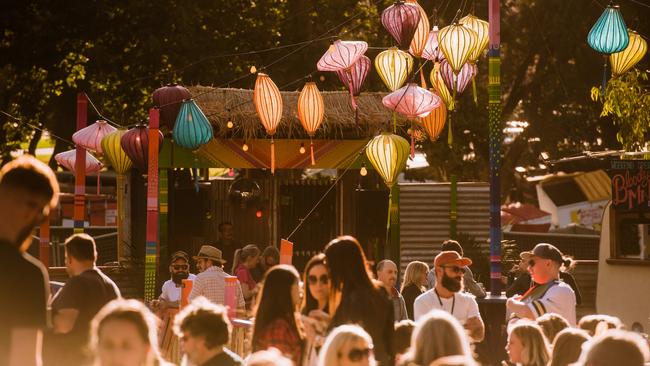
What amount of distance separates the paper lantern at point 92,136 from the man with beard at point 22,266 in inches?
529

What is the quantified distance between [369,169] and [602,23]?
22.0 feet

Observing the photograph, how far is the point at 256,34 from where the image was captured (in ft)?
108

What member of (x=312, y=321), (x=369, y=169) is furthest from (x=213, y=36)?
(x=312, y=321)

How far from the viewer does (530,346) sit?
8336mm

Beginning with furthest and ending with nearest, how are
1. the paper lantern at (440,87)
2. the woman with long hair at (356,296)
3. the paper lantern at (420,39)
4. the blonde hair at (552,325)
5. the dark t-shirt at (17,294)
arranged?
the paper lantern at (440,87) → the paper lantern at (420,39) → the blonde hair at (552,325) → the woman with long hair at (356,296) → the dark t-shirt at (17,294)

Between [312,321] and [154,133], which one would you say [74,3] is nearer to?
[154,133]

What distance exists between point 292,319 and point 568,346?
1699 millimetres

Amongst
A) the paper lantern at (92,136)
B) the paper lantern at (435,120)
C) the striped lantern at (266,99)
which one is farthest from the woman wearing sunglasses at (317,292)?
the paper lantern at (435,120)

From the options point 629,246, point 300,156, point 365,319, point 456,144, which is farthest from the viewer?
point 456,144

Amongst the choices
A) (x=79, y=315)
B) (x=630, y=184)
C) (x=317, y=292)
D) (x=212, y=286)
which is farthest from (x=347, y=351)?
(x=630, y=184)

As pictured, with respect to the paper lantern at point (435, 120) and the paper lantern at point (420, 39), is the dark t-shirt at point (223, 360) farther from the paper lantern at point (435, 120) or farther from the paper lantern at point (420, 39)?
the paper lantern at point (435, 120)

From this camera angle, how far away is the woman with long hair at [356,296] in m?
8.25

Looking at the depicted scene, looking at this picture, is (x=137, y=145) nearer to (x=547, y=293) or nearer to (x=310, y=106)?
(x=310, y=106)

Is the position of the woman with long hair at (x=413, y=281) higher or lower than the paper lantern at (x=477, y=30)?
lower
